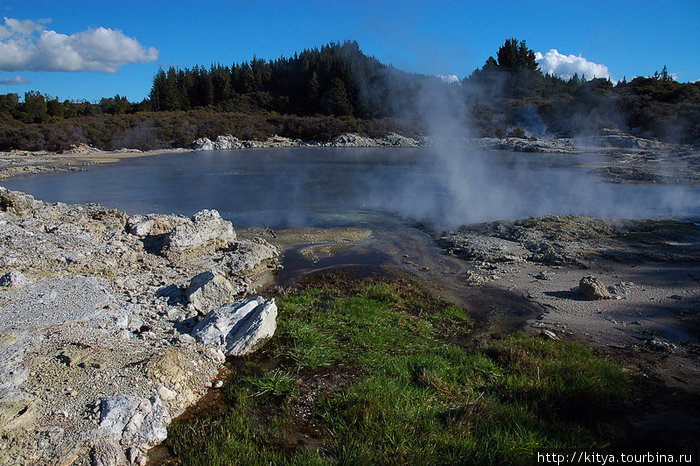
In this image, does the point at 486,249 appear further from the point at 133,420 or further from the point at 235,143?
the point at 235,143

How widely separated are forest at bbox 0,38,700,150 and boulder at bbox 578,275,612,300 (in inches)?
1320

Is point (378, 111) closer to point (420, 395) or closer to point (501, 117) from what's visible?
point (501, 117)

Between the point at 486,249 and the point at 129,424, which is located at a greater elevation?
the point at 486,249

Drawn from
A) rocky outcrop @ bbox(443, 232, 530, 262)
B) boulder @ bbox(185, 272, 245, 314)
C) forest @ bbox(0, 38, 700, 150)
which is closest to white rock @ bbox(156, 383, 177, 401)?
boulder @ bbox(185, 272, 245, 314)

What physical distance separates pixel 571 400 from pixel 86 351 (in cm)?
492

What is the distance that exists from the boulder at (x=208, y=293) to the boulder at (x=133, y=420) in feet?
7.85

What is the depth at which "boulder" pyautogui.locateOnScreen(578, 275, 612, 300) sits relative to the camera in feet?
23.9

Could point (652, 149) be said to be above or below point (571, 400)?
above

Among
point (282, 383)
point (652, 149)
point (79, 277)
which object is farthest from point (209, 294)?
point (652, 149)

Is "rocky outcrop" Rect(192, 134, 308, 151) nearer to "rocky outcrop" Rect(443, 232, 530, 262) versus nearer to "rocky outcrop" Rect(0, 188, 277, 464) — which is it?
"rocky outcrop" Rect(0, 188, 277, 464)

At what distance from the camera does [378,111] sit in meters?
62.9

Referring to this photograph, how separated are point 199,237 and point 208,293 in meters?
3.44

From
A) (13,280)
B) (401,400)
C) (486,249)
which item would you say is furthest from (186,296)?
(486,249)

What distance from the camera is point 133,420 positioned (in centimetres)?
377
